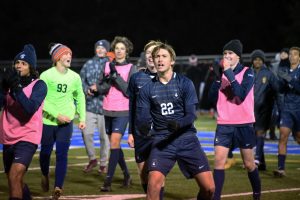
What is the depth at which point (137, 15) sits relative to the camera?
58.1 m

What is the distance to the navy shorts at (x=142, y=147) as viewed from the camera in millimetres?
10322

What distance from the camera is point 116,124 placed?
13.3 meters

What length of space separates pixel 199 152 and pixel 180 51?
46039 millimetres

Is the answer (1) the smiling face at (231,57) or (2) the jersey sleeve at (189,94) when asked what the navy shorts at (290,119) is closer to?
(1) the smiling face at (231,57)

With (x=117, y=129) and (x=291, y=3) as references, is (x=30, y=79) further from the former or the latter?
(x=291, y=3)

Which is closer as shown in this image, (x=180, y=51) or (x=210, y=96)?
(x=210, y=96)

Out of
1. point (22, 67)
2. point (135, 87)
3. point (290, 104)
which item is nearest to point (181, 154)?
point (135, 87)

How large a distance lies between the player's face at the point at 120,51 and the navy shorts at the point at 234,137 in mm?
2475

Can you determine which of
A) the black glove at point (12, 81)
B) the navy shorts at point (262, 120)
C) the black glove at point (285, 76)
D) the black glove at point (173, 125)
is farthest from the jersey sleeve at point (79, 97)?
the navy shorts at point (262, 120)

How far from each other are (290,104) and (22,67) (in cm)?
648

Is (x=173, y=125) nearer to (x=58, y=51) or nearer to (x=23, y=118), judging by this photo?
(x=23, y=118)

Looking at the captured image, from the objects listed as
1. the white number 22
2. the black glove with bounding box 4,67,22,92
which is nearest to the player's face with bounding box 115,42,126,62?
the black glove with bounding box 4,67,22,92

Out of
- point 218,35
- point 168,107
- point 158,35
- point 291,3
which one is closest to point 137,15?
point 158,35

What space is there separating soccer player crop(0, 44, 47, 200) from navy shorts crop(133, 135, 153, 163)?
4.04 feet
